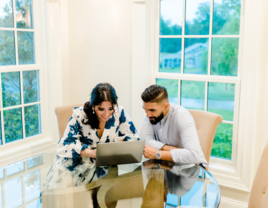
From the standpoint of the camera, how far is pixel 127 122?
2338mm

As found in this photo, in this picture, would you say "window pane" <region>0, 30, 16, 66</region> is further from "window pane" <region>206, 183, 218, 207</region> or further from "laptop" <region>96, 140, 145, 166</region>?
"window pane" <region>206, 183, 218, 207</region>

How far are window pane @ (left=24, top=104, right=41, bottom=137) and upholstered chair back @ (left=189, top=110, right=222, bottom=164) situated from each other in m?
1.84

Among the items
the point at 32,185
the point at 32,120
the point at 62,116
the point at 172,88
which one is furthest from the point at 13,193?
the point at 172,88

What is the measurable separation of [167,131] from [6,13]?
1.95 metres

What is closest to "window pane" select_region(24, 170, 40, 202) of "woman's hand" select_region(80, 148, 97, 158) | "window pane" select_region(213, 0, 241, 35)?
"woman's hand" select_region(80, 148, 97, 158)

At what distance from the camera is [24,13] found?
2.91 meters

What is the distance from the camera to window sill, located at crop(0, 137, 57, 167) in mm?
2766

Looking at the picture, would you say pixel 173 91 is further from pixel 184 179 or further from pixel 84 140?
pixel 184 179

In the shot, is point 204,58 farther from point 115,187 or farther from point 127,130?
point 115,187

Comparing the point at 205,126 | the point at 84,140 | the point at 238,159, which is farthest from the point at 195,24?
the point at 84,140

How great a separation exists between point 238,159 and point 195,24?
1326 mm

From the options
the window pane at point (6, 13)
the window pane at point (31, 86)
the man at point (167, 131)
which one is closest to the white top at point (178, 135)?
the man at point (167, 131)

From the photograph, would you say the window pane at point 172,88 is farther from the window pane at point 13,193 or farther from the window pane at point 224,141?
the window pane at point 13,193

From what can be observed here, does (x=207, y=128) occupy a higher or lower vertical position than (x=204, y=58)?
lower
